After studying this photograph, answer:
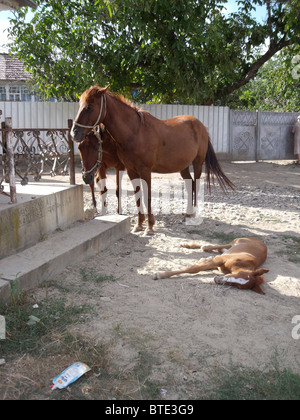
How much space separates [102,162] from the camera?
626 cm

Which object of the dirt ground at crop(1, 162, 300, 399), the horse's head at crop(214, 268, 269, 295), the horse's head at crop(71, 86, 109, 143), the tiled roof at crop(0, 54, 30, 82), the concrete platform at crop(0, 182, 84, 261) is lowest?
the dirt ground at crop(1, 162, 300, 399)

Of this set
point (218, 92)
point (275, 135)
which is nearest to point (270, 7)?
point (218, 92)

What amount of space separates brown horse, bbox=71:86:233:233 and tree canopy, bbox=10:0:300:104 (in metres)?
4.00

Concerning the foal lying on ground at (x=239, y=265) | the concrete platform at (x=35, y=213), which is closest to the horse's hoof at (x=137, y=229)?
the concrete platform at (x=35, y=213)

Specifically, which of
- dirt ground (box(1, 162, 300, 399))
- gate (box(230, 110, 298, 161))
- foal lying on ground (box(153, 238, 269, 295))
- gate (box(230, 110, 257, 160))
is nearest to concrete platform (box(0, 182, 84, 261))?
dirt ground (box(1, 162, 300, 399))

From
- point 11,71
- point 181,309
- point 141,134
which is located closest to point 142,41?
point 141,134

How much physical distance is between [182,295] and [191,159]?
10.6 feet

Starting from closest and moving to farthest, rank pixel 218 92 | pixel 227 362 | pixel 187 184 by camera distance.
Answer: pixel 227 362, pixel 187 184, pixel 218 92

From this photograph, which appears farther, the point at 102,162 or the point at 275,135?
the point at 275,135

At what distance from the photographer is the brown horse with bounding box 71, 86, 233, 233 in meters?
5.20

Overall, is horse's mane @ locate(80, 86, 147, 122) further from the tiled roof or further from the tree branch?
the tiled roof
